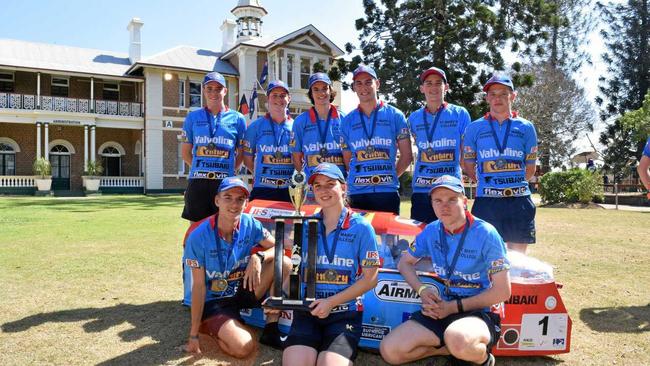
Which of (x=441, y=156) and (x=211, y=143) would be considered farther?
(x=211, y=143)

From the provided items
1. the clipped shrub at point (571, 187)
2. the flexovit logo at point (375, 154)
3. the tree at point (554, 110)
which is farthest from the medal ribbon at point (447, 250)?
the tree at point (554, 110)

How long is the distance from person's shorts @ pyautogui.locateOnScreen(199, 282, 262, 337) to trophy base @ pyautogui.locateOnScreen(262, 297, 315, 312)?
0.66 metres

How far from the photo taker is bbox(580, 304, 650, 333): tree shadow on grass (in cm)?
469

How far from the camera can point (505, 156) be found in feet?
15.3

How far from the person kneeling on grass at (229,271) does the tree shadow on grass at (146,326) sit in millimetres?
135

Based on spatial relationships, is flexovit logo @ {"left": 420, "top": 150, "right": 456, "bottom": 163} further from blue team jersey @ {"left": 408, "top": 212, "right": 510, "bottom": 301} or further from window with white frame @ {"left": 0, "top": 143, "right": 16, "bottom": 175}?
window with white frame @ {"left": 0, "top": 143, "right": 16, "bottom": 175}

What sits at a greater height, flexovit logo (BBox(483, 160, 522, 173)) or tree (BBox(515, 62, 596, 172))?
tree (BBox(515, 62, 596, 172))

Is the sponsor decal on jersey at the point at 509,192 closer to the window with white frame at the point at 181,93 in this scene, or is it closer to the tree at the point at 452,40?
the tree at the point at 452,40

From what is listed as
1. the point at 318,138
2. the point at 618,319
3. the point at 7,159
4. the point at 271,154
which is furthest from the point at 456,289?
the point at 7,159

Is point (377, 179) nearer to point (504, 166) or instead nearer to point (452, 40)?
point (504, 166)

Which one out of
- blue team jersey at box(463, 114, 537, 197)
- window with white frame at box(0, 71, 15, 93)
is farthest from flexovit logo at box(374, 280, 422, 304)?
window with white frame at box(0, 71, 15, 93)

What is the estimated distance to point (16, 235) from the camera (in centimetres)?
1032

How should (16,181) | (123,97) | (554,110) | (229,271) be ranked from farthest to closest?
(554,110)
(123,97)
(16,181)
(229,271)

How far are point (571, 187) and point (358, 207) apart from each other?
59.8 feet
